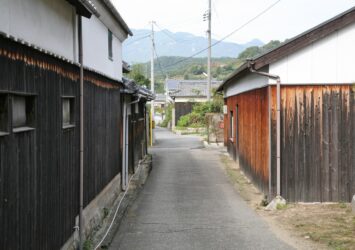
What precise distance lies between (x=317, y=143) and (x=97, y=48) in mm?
5612

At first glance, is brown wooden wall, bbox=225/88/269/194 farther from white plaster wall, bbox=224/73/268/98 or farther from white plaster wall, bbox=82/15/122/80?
white plaster wall, bbox=82/15/122/80

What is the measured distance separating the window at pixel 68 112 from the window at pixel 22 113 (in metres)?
1.71

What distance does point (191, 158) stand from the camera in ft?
75.6

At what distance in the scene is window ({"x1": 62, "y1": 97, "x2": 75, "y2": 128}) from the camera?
7.12 m

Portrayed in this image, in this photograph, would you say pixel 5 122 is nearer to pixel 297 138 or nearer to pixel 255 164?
pixel 297 138

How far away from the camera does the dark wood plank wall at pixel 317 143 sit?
11305mm

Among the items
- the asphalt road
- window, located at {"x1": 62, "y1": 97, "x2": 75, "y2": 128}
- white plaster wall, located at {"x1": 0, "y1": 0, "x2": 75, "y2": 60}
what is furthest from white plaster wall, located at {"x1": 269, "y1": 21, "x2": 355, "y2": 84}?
white plaster wall, located at {"x1": 0, "y1": 0, "x2": 75, "y2": 60}

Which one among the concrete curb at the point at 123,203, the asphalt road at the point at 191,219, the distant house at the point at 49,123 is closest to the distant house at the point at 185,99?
the concrete curb at the point at 123,203

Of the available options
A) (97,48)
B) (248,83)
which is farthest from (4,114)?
(248,83)

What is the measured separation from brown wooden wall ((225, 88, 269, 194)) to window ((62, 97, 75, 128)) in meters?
5.72

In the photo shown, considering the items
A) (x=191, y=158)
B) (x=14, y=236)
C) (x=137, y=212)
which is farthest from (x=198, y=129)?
(x=14, y=236)

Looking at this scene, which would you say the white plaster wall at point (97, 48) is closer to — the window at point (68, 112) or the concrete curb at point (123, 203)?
the window at point (68, 112)

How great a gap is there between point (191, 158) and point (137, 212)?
39.4 feet

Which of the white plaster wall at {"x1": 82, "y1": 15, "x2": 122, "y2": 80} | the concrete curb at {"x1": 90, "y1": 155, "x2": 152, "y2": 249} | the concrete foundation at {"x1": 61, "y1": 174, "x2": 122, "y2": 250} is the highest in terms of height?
the white plaster wall at {"x1": 82, "y1": 15, "x2": 122, "y2": 80}
